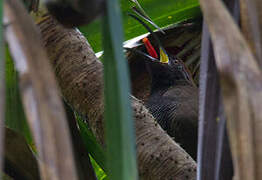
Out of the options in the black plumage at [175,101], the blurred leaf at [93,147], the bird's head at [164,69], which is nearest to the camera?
the blurred leaf at [93,147]

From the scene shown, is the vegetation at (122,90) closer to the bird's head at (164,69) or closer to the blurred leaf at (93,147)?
the blurred leaf at (93,147)

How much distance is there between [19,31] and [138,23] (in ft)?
4.10

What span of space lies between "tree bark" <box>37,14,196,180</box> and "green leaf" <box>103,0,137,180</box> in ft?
Answer: 1.95

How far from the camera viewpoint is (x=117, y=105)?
1.24 ft

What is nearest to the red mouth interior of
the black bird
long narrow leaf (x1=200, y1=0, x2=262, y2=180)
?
the black bird

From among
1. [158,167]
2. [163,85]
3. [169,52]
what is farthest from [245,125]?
[163,85]

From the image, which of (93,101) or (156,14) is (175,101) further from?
(93,101)


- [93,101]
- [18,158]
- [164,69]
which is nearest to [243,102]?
[18,158]

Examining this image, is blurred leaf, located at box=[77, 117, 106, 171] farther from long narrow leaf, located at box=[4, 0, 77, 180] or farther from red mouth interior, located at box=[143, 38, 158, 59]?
red mouth interior, located at box=[143, 38, 158, 59]

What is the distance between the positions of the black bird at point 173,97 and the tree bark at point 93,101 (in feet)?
3.28

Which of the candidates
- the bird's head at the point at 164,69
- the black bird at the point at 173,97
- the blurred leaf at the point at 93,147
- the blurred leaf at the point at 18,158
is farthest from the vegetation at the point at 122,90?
the bird's head at the point at 164,69

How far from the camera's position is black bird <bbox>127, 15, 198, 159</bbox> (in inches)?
84.9

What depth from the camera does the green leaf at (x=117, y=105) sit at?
0.35 metres

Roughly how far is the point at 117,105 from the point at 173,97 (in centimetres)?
214
